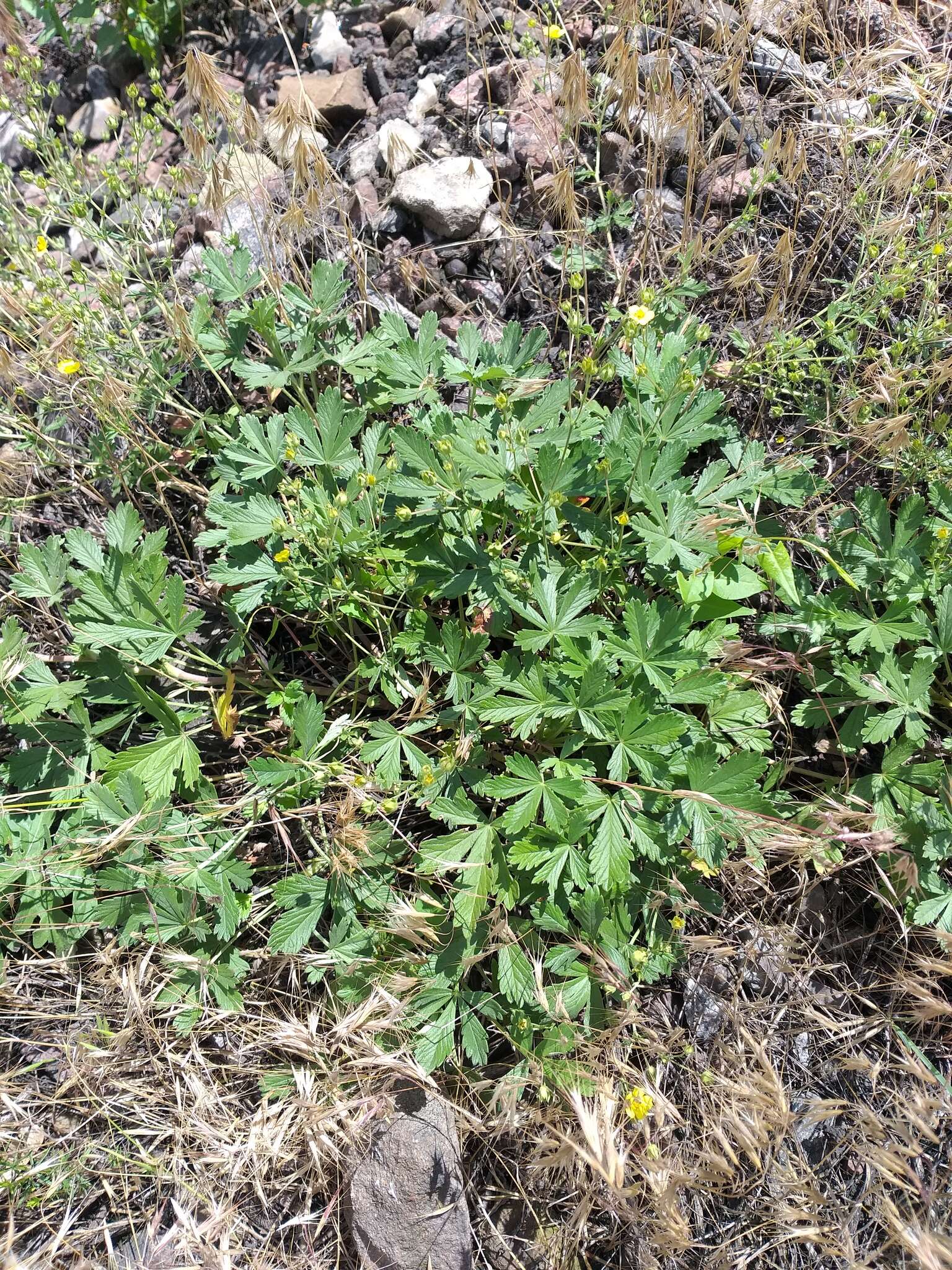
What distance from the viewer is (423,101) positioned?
355 cm

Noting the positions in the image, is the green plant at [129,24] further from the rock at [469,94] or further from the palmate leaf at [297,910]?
the palmate leaf at [297,910]

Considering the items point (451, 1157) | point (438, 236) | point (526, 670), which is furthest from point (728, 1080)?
point (438, 236)

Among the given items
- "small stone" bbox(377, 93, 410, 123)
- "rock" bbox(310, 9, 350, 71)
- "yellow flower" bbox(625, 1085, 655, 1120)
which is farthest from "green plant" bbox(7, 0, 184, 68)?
"yellow flower" bbox(625, 1085, 655, 1120)

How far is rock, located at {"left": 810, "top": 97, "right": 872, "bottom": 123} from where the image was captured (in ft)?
10.4

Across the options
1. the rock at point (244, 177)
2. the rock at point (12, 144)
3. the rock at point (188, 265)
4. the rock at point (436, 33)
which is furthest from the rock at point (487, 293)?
the rock at point (12, 144)

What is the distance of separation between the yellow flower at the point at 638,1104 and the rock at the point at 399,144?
124 inches

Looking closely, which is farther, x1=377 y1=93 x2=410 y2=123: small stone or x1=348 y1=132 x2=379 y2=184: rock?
x1=377 y1=93 x2=410 y2=123: small stone

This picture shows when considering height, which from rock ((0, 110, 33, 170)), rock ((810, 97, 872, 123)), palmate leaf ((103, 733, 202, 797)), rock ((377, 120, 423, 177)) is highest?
rock ((0, 110, 33, 170))

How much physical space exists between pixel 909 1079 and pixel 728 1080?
1.83 feet

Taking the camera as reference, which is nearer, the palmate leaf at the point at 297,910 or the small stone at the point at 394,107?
the palmate leaf at the point at 297,910

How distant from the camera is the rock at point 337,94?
11.9 ft

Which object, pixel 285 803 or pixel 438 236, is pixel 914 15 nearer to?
pixel 438 236

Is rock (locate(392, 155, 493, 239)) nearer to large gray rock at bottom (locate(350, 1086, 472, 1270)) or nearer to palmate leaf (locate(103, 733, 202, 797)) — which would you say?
palmate leaf (locate(103, 733, 202, 797))

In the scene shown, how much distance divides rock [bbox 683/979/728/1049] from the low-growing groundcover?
9.7 inches
